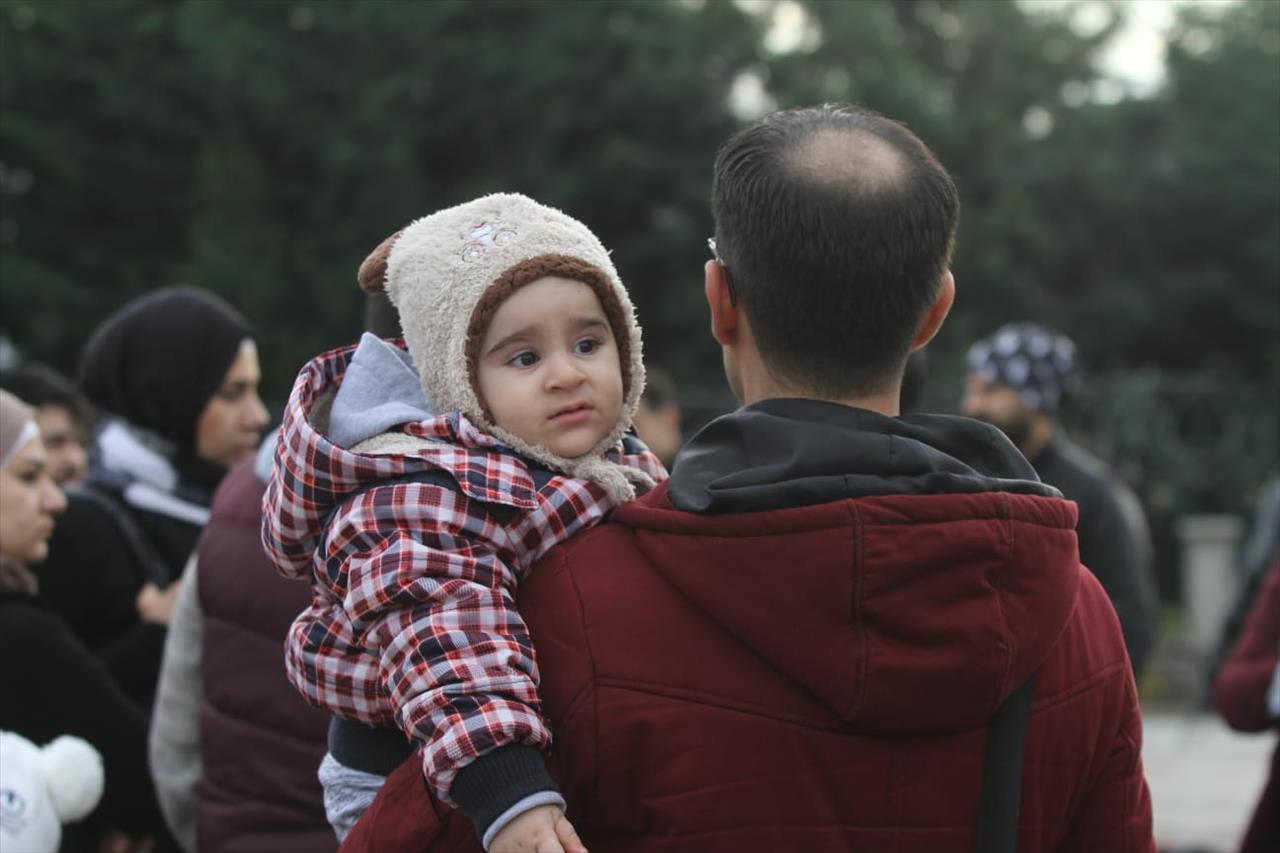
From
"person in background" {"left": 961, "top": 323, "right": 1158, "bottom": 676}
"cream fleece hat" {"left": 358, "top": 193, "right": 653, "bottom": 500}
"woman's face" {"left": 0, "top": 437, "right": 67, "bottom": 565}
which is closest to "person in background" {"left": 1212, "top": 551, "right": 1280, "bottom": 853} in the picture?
"person in background" {"left": 961, "top": 323, "right": 1158, "bottom": 676}

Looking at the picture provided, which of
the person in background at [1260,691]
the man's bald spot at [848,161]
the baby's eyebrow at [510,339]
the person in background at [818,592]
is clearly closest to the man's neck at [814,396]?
the person in background at [818,592]

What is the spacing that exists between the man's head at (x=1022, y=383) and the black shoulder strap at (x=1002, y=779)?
11.9 ft

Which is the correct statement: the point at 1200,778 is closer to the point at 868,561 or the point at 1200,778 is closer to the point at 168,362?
the point at 168,362

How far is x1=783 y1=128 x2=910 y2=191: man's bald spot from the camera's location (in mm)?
1678

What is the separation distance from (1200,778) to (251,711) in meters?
7.78

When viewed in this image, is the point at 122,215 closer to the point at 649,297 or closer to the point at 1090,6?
the point at 649,297

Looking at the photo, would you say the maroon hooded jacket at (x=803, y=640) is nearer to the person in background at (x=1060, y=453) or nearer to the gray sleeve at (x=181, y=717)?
the gray sleeve at (x=181, y=717)

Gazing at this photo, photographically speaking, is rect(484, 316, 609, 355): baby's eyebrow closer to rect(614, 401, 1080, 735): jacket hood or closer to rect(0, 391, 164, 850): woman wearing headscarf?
rect(614, 401, 1080, 735): jacket hood

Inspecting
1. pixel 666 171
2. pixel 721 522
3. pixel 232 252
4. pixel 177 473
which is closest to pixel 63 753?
pixel 177 473

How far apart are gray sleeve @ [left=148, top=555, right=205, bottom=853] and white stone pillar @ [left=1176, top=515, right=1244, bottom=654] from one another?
12.1m

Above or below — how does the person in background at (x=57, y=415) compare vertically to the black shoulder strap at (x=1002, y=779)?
below

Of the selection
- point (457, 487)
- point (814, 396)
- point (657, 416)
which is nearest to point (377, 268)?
point (457, 487)

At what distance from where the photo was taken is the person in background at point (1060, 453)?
493cm

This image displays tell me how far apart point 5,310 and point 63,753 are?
19082mm
